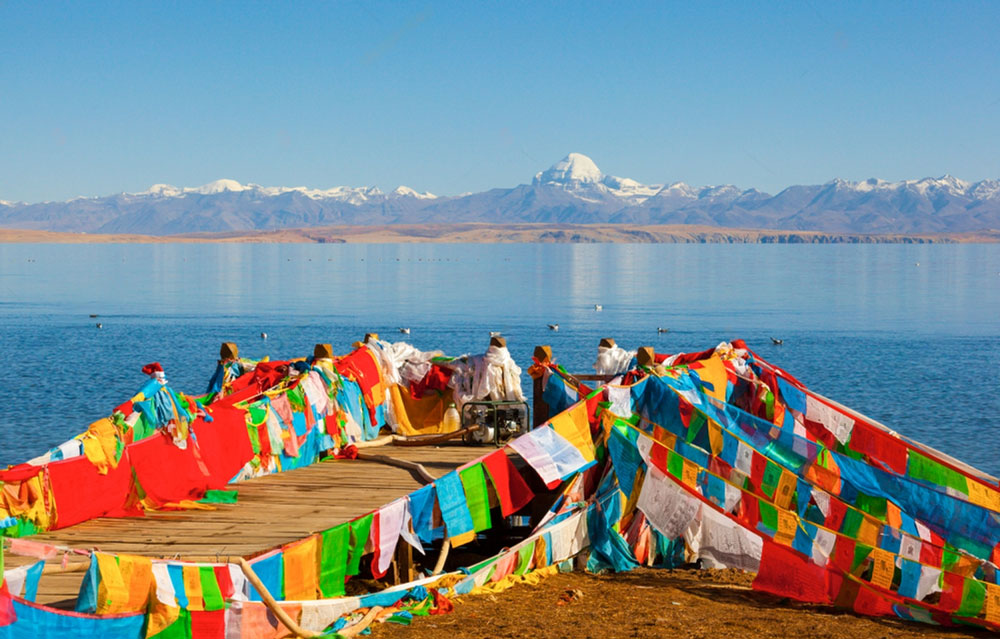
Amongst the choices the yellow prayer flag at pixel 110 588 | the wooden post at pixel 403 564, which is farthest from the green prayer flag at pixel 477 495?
the yellow prayer flag at pixel 110 588

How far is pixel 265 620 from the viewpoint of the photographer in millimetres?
8859

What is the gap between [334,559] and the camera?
32.7ft

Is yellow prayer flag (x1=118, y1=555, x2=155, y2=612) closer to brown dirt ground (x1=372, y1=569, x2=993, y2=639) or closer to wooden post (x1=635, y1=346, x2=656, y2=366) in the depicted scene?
brown dirt ground (x1=372, y1=569, x2=993, y2=639)

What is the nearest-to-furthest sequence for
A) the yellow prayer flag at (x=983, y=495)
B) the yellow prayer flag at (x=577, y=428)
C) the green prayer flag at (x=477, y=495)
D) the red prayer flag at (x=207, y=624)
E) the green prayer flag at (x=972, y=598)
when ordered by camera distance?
the red prayer flag at (x=207, y=624), the green prayer flag at (x=972, y=598), the green prayer flag at (x=477, y=495), the yellow prayer flag at (x=577, y=428), the yellow prayer flag at (x=983, y=495)

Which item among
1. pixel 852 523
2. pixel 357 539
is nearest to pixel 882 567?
pixel 852 523

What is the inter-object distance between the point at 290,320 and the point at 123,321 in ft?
33.9

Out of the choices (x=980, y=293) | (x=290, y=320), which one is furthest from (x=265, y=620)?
(x=980, y=293)

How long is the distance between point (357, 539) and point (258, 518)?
1754mm

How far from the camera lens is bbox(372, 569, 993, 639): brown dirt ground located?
991 centimetres

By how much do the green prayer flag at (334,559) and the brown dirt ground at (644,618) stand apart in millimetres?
596

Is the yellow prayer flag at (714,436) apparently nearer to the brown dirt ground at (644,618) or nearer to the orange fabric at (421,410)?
the brown dirt ground at (644,618)

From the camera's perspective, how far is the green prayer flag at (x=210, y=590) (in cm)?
863

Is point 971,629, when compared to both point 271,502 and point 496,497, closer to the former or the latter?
point 496,497

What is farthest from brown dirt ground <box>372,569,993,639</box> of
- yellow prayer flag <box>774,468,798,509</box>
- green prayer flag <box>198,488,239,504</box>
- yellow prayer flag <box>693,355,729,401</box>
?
yellow prayer flag <box>693,355,729,401</box>
